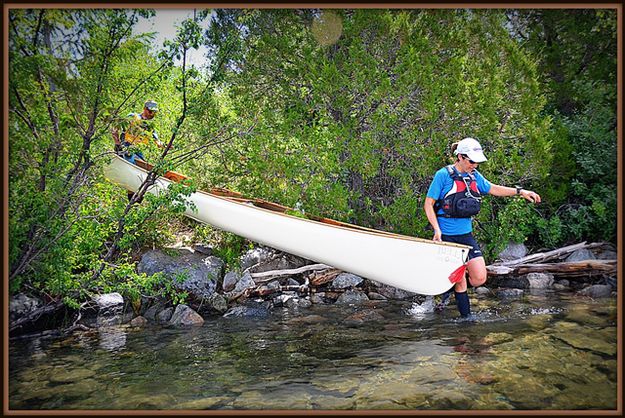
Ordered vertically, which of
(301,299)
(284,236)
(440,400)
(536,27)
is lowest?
(440,400)

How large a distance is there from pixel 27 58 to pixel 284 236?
8.77 feet

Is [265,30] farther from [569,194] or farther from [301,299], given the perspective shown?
Result: [569,194]

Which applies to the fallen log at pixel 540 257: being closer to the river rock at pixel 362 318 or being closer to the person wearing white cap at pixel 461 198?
the person wearing white cap at pixel 461 198

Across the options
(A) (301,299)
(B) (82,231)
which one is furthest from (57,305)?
(A) (301,299)

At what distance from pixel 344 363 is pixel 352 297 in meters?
2.11

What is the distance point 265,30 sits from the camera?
5844 millimetres

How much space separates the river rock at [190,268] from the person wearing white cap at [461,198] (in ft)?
8.73

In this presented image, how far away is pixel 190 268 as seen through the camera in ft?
17.5

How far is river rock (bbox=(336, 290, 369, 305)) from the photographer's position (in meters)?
5.41

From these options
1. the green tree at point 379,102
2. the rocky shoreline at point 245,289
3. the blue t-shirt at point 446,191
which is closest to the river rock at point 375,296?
the rocky shoreline at point 245,289

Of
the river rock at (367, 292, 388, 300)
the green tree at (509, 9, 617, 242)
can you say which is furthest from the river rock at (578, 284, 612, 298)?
the river rock at (367, 292, 388, 300)

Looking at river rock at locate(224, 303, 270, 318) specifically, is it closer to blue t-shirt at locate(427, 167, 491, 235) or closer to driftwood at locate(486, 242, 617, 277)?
blue t-shirt at locate(427, 167, 491, 235)

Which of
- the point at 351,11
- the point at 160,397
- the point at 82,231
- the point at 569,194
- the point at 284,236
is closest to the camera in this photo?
the point at 160,397

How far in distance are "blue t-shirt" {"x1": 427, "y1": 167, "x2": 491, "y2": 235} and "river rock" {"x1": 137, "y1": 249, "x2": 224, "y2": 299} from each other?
2.69 metres
